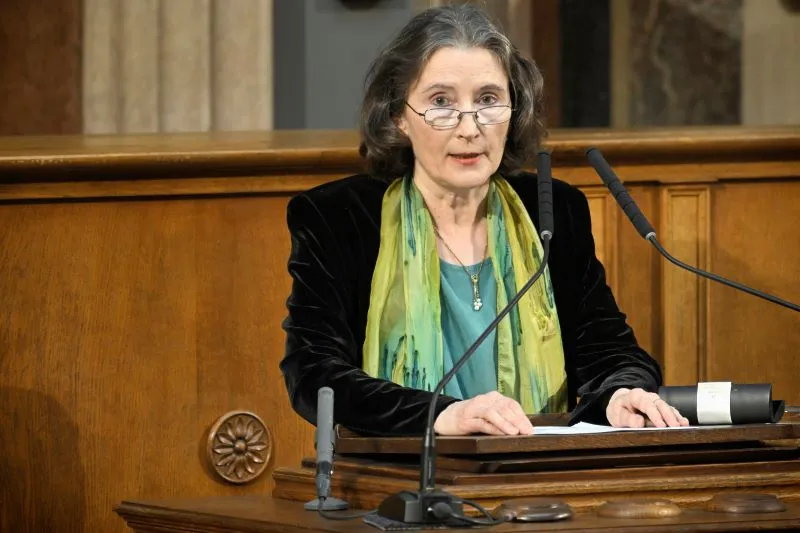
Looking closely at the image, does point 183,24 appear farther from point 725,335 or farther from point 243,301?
point 725,335

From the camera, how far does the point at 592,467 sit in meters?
2.35

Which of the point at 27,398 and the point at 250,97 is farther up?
the point at 250,97

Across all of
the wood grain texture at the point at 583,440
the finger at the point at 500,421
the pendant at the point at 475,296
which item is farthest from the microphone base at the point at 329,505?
the pendant at the point at 475,296

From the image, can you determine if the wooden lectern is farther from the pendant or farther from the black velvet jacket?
the pendant

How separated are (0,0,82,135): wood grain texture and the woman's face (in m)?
2.10

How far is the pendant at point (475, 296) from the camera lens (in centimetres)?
312

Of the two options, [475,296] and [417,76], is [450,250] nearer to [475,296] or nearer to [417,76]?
→ [475,296]

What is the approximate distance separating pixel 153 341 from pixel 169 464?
249 millimetres

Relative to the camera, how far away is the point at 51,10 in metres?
5.03

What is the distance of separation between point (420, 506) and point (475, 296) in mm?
1052

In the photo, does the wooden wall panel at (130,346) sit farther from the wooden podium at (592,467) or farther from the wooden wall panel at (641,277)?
the wooden podium at (592,467)

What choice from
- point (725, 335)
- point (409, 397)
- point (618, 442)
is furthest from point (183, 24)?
point (618, 442)

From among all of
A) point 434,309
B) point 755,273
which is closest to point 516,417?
point 434,309

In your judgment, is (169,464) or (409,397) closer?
(409,397)
